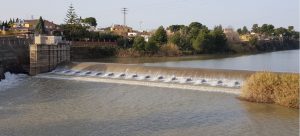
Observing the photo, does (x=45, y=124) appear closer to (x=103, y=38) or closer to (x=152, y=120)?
(x=152, y=120)

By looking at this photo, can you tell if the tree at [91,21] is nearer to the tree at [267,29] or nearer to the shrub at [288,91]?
the tree at [267,29]

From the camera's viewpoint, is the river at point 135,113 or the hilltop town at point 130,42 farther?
the hilltop town at point 130,42

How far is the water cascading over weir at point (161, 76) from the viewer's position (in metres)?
21.2

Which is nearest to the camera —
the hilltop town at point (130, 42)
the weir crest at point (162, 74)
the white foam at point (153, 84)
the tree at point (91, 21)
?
the white foam at point (153, 84)

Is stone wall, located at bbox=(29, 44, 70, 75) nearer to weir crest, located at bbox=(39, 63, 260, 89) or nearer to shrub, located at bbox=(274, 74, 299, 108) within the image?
weir crest, located at bbox=(39, 63, 260, 89)

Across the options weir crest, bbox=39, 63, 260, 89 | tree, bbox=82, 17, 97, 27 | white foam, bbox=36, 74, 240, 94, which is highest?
tree, bbox=82, 17, 97, 27

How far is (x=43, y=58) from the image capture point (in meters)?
28.4

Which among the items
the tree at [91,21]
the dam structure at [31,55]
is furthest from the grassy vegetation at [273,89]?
the tree at [91,21]

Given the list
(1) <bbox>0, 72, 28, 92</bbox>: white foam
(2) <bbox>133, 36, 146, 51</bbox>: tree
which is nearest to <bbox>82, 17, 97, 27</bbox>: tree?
(2) <bbox>133, 36, 146, 51</bbox>: tree

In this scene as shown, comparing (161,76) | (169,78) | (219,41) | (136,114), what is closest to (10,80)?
(161,76)

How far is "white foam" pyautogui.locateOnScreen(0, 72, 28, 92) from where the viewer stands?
73.4 feet

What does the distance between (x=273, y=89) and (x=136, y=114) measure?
595 centimetres

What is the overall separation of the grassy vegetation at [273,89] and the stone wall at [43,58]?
15296 millimetres

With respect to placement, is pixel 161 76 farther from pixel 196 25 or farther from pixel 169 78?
pixel 196 25
